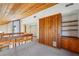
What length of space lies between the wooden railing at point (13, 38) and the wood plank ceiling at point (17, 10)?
25 centimetres

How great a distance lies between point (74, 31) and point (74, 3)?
1.65ft

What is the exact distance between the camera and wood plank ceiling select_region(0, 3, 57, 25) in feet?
5.67

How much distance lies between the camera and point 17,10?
5.79 feet

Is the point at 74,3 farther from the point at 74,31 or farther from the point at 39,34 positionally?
the point at 39,34

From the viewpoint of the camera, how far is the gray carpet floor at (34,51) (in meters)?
1.74


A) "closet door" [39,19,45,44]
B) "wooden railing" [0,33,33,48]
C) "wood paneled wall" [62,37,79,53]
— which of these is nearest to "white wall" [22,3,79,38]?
"closet door" [39,19,45,44]

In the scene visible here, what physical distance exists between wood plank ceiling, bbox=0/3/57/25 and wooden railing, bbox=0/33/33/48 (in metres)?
0.25

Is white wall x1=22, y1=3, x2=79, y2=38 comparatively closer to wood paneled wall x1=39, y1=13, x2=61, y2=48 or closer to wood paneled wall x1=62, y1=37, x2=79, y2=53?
wood paneled wall x1=39, y1=13, x2=61, y2=48

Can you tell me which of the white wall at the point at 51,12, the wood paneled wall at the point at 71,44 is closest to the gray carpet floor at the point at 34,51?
the wood paneled wall at the point at 71,44

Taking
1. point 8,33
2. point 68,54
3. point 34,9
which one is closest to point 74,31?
point 68,54

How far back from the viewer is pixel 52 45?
1801mm

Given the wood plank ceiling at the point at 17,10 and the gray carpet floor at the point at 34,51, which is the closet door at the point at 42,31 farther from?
the wood plank ceiling at the point at 17,10

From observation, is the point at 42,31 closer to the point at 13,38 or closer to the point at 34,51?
the point at 34,51

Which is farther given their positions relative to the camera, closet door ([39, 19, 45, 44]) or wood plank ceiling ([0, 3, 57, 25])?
closet door ([39, 19, 45, 44])
